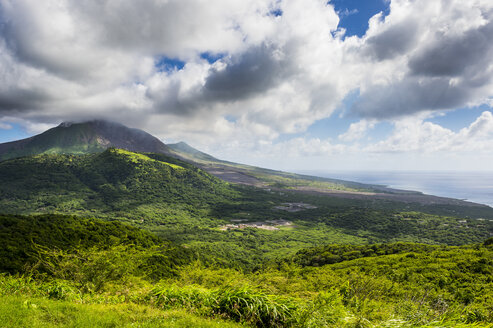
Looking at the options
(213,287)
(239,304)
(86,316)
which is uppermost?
(239,304)

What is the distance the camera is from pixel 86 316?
6824 mm

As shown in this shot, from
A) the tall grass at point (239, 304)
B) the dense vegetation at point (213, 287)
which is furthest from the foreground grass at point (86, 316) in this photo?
the tall grass at point (239, 304)

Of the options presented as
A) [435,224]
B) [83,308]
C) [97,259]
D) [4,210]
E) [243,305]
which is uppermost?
[243,305]

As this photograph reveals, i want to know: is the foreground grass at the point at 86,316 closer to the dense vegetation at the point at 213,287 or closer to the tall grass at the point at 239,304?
the dense vegetation at the point at 213,287

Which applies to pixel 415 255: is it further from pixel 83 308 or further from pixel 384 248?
pixel 83 308

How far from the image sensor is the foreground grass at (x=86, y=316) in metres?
6.35

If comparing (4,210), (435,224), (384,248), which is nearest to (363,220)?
(435,224)

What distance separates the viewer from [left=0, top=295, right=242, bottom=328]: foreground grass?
635 centimetres

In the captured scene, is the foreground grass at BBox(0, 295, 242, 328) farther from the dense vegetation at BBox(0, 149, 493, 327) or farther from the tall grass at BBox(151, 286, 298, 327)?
the tall grass at BBox(151, 286, 298, 327)

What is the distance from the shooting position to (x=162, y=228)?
529 ft

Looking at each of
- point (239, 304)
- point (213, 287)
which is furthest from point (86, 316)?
point (213, 287)

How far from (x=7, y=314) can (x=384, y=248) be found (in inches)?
2784

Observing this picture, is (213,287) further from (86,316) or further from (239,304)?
(86,316)

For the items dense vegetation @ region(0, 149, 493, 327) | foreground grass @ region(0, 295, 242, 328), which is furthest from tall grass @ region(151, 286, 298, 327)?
foreground grass @ region(0, 295, 242, 328)
